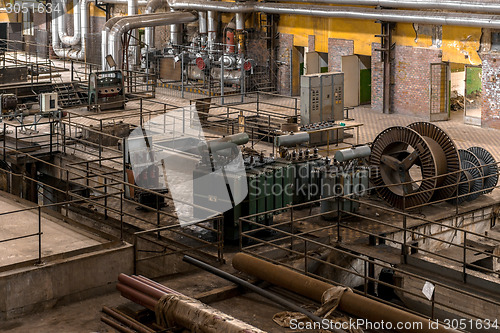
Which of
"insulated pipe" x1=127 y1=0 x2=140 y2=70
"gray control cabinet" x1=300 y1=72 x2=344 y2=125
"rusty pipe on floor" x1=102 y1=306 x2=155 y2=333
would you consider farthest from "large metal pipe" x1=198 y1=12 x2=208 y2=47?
"rusty pipe on floor" x1=102 y1=306 x2=155 y2=333

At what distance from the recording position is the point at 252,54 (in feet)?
99.8

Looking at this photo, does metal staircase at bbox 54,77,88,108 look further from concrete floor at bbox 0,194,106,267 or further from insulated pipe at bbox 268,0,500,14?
concrete floor at bbox 0,194,106,267

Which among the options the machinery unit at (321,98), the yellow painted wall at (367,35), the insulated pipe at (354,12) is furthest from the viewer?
the yellow painted wall at (367,35)

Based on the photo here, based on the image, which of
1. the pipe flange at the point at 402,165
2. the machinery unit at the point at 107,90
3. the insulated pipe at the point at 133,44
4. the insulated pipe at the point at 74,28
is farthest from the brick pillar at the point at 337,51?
the insulated pipe at the point at 74,28

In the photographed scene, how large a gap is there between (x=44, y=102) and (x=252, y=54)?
459 inches

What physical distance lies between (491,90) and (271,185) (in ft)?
37.0

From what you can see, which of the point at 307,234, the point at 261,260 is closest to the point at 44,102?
the point at 307,234

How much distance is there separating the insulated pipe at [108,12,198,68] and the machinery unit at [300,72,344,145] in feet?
32.7

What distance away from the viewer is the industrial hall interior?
36.2ft

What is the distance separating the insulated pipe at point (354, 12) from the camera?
2228 centimetres

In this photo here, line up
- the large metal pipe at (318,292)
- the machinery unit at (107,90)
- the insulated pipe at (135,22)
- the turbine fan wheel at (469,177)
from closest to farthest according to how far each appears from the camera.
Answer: the large metal pipe at (318,292), the turbine fan wheel at (469,177), the machinery unit at (107,90), the insulated pipe at (135,22)

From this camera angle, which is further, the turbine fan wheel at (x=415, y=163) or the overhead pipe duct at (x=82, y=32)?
the overhead pipe duct at (x=82, y=32)

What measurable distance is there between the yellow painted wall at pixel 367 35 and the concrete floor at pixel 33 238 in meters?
14.1

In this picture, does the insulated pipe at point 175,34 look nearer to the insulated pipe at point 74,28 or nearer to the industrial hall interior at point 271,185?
the industrial hall interior at point 271,185
